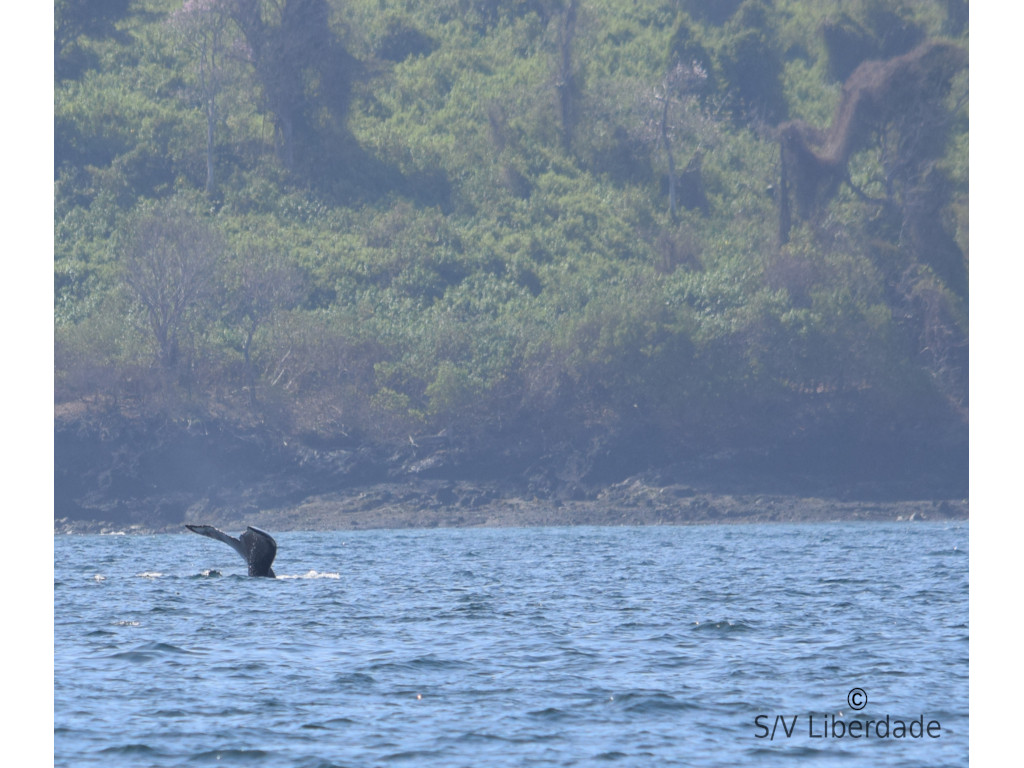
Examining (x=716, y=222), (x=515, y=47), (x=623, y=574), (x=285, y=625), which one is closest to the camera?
(x=285, y=625)

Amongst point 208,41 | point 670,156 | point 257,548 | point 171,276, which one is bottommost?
point 257,548

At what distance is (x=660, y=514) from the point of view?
252 ft

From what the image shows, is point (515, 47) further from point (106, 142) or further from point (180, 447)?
point (180, 447)

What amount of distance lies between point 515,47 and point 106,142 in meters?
39.9

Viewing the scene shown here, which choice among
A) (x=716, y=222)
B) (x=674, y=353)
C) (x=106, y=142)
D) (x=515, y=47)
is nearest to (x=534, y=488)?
(x=674, y=353)

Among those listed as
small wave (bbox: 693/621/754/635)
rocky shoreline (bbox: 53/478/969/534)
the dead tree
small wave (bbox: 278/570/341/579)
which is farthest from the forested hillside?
small wave (bbox: 693/621/754/635)

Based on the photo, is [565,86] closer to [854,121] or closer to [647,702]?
[854,121]

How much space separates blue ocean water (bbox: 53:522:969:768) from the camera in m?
17.7

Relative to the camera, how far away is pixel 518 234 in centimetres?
10275

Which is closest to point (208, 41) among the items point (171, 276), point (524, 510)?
point (171, 276)

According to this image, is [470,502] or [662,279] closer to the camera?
[470,502]

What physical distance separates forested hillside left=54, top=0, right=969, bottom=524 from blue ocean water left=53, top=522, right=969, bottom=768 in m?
39.3

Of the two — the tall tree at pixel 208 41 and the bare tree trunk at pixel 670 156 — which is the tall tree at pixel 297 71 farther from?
the bare tree trunk at pixel 670 156
